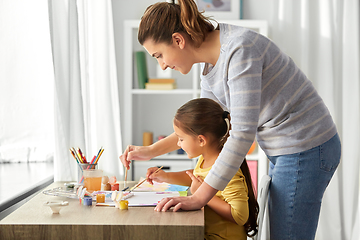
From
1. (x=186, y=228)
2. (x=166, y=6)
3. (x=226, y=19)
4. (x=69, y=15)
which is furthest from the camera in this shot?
(x=226, y=19)

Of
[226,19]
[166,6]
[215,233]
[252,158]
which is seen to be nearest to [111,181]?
[215,233]

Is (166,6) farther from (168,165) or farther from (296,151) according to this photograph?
(168,165)

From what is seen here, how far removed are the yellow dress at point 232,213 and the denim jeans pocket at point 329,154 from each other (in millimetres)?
259

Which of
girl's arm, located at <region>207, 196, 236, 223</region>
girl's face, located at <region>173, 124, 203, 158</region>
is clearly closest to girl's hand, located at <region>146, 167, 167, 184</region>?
girl's face, located at <region>173, 124, 203, 158</region>

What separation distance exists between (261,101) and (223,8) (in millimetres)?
1958

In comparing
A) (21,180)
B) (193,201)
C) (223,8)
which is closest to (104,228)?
(193,201)

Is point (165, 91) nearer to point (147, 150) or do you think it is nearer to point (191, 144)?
point (147, 150)

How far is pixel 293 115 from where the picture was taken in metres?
1.18

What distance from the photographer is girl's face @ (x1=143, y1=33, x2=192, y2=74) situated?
3.89 feet

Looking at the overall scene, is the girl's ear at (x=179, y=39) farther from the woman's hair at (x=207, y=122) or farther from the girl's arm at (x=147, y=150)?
the girl's arm at (x=147, y=150)

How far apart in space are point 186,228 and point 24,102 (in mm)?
1406

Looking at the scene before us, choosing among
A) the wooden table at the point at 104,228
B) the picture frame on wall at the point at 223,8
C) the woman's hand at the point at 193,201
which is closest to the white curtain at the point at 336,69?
the picture frame on wall at the point at 223,8

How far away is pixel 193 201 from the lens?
110 cm

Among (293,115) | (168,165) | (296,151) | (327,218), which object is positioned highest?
(293,115)
